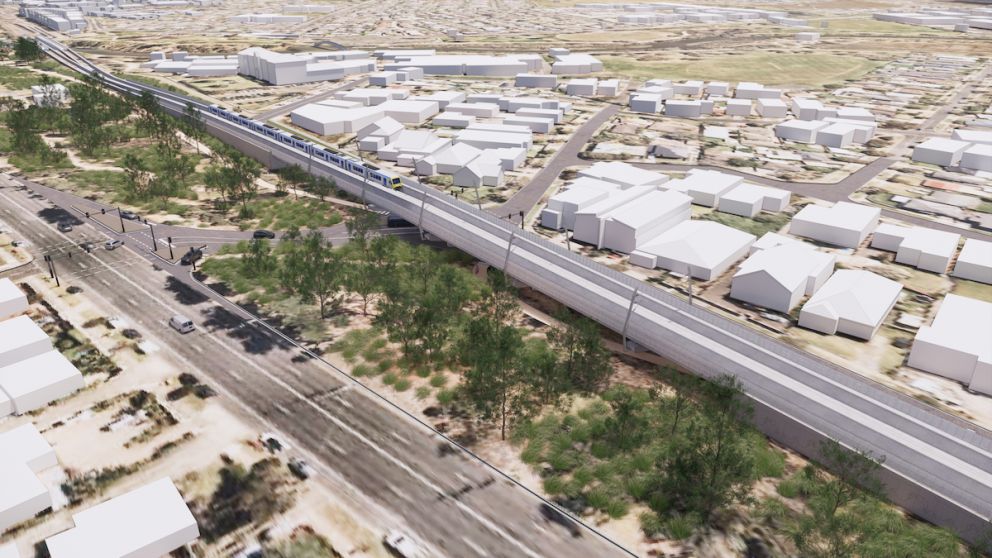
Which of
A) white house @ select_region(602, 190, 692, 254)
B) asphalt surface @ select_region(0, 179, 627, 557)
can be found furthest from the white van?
white house @ select_region(602, 190, 692, 254)

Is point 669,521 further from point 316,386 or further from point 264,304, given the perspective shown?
point 264,304

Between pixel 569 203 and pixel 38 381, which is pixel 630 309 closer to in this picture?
pixel 569 203

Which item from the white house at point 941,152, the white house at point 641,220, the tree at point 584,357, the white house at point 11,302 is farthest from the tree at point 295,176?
the white house at point 941,152

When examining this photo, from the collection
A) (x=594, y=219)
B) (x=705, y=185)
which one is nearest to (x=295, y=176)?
(x=594, y=219)

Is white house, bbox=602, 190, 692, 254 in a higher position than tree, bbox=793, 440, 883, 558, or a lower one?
higher

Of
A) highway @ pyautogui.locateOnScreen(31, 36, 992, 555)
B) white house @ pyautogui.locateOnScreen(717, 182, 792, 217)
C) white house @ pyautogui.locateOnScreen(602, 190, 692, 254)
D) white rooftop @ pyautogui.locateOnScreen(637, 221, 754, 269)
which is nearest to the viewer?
highway @ pyautogui.locateOnScreen(31, 36, 992, 555)

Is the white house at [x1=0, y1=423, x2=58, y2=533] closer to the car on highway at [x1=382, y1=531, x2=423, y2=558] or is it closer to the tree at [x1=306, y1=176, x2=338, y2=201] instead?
the car on highway at [x1=382, y1=531, x2=423, y2=558]
